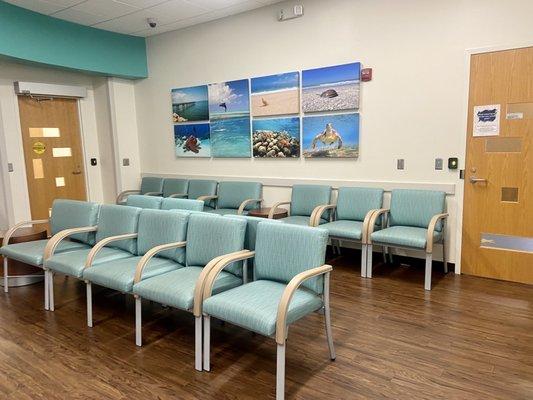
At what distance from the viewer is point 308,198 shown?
180 inches

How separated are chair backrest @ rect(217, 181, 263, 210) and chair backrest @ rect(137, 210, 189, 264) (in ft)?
6.56

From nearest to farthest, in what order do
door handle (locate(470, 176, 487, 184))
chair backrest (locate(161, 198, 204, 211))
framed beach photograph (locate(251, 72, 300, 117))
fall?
chair backrest (locate(161, 198, 204, 211)), door handle (locate(470, 176, 487, 184)), framed beach photograph (locate(251, 72, 300, 117))

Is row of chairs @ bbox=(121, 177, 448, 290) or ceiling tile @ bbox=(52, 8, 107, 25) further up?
ceiling tile @ bbox=(52, 8, 107, 25)

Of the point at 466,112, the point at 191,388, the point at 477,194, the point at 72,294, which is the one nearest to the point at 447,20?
the point at 466,112

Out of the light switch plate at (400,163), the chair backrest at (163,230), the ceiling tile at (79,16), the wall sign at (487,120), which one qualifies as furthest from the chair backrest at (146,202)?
the wall sign at (487,120)

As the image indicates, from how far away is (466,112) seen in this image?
145 inches

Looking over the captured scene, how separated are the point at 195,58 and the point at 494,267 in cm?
464

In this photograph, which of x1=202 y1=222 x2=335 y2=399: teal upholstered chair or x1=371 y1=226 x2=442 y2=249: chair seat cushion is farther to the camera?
x1=371 y1=226 x2=442 y2=249: chair seat cushion

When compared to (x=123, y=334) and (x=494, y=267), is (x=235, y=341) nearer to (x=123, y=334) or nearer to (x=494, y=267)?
(x=123, y=334)

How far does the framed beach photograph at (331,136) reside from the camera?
4.36m

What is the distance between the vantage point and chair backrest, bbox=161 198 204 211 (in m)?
3.42

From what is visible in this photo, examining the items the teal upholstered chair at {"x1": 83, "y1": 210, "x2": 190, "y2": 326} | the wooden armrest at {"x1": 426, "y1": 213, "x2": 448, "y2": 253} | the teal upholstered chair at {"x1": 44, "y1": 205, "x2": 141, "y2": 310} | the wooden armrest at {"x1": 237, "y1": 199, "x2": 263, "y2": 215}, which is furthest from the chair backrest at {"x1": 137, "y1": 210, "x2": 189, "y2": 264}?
the wooden armrest at {"x1": 426, "y1": 213, "x2": 448, "y2": 253}

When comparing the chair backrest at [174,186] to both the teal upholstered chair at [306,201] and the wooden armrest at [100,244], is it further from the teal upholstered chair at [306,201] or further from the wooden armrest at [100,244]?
the wooden armrest at [100,244]

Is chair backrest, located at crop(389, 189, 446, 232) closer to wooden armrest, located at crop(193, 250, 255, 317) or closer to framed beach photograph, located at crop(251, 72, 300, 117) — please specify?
framed beach photograph, located at crop(251, 72, 300, 117)
